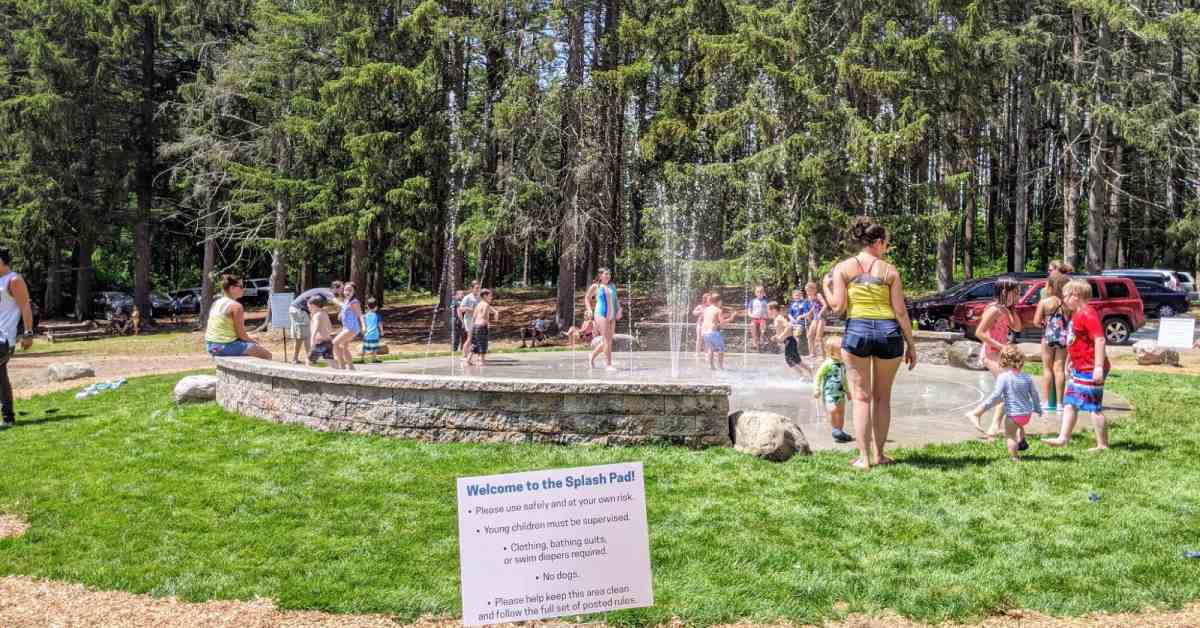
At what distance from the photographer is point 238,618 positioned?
448cm

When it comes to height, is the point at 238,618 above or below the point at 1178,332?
below

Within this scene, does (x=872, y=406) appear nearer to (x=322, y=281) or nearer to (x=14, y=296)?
(x=14, y=296)

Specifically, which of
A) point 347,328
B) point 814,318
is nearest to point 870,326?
point 347,328

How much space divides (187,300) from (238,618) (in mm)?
39736

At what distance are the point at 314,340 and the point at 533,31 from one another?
47.5ft

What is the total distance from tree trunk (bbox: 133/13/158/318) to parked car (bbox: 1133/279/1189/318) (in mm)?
31861

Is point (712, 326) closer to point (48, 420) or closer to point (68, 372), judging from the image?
point (48, 420)

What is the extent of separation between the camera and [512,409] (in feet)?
25.5

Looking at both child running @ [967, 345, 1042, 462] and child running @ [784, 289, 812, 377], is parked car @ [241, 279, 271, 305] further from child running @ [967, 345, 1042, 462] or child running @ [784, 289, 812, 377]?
child running @ [967, 345, 1042, 462]

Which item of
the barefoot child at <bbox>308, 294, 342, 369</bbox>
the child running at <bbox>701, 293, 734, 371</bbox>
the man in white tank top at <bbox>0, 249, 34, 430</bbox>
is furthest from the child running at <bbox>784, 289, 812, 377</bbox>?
the man in white tank top at <bbox>0, 249, 34, 430</bbox>

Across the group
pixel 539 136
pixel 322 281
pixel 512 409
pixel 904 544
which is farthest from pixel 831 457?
pixel 322 281

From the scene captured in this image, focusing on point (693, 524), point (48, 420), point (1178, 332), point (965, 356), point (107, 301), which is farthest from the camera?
point (107, 301)

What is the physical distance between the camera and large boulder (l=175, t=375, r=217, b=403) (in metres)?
10.7

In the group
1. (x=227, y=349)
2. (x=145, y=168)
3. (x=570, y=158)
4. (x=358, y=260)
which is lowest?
(x=227, y=349)
